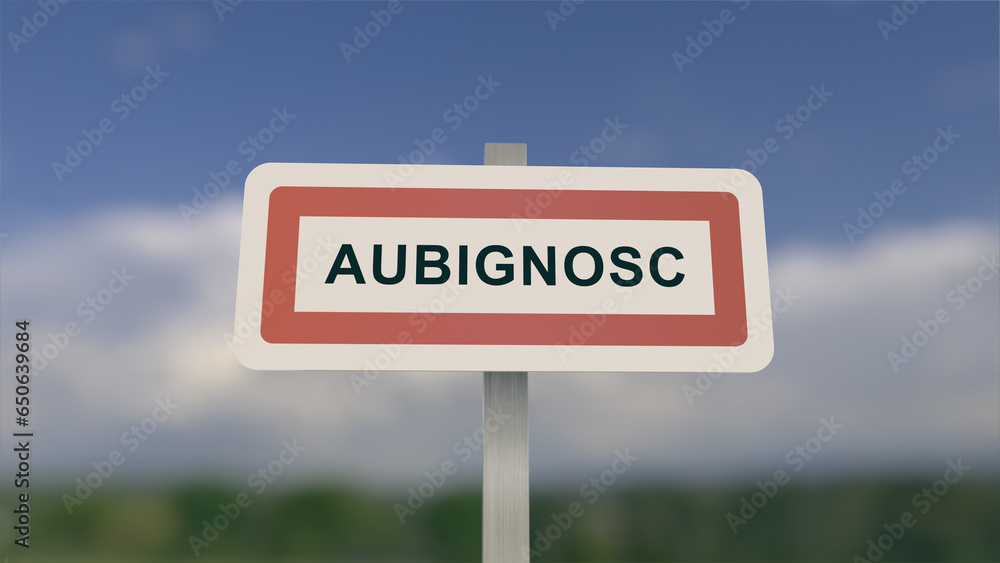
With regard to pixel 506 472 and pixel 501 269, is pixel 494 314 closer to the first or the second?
pixel 501 269

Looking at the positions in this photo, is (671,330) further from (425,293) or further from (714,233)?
(425,293)

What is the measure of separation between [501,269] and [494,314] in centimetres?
14

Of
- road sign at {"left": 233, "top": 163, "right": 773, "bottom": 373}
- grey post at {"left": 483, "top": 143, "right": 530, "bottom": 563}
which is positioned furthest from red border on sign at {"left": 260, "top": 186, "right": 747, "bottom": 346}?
grey post at {"left": 483, "top": 143, "right": 530, "bottom": 563}

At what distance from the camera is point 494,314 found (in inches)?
63.6

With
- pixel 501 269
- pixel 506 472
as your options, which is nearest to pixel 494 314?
pixel 501 269

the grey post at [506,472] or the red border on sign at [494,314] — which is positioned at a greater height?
the red border on sign at [494,314]

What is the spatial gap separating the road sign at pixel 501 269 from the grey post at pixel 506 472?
0.09 m

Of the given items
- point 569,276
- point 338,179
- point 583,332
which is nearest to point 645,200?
point 569,276

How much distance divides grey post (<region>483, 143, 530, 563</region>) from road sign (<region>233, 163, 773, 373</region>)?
94 mm

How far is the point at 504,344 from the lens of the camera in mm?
1603

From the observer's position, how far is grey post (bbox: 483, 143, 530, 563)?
1.56 m

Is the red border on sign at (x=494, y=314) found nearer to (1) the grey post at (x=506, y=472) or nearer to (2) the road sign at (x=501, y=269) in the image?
(2) the road sign at (x=501, y=269)

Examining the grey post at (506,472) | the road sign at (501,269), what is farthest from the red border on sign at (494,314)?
the grey post at (506,472)

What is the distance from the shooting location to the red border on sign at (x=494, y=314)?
1.60 m
